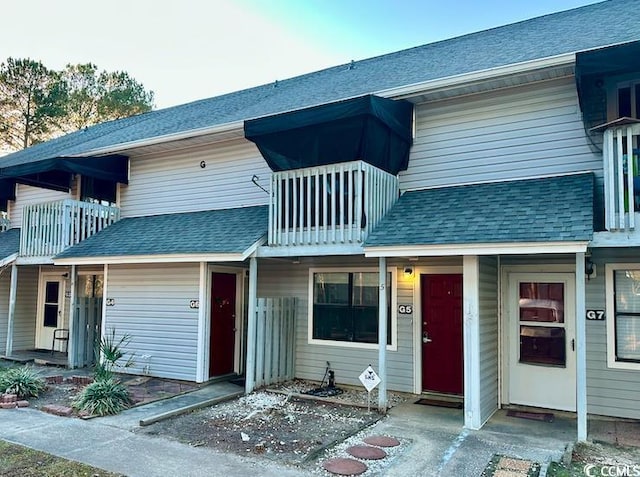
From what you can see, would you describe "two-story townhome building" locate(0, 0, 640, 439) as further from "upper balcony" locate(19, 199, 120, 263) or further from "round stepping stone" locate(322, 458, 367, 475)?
"round stepping stone" locate(322, 458, 367, 475)

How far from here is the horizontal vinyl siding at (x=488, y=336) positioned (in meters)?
6.62

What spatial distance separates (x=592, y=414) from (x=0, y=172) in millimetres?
13372

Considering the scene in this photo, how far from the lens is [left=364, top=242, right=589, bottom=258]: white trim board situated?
5.58 metres

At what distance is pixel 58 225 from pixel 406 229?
826cm

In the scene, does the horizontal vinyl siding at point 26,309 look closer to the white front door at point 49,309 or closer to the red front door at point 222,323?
the white front door at point 49,309

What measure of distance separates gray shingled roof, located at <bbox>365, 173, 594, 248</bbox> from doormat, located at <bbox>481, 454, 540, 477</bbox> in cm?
247

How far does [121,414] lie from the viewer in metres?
7.14

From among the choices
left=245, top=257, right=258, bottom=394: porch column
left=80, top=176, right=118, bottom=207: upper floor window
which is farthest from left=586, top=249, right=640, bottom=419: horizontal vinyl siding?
left=80, top=176, right=118, bottom=207: upper floor window

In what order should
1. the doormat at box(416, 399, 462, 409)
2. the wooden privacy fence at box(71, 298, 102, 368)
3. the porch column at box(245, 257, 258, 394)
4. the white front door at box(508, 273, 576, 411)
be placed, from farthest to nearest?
the wooden privacy fence at box(71, 298, 102, 368) → the porch column at box(245, 257, 258, 394) → the doormat at box(416, 399, 462, 409) → the white front door at box(508, 273, 576, 411)

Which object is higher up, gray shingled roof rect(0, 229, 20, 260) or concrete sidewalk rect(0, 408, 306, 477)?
gray shingled roof rect(0, 229, 20, 260)

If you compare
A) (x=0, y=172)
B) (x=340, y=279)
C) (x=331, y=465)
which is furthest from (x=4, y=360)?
(x=331, y=465)

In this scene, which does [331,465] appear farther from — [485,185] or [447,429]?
[485,185]

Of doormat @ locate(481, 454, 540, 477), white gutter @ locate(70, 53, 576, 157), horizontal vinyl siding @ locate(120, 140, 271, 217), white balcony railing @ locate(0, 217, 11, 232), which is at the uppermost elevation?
white gutter @ locate(70, 53, 576, 157)

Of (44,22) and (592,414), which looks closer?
(592,414)
